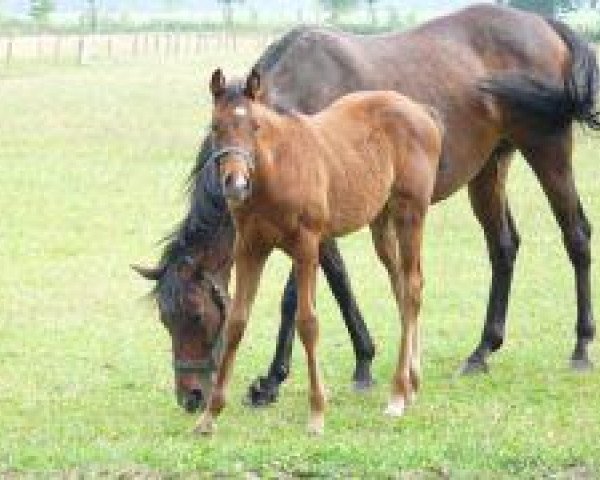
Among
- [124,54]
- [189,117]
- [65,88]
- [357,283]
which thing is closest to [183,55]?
[124,54]

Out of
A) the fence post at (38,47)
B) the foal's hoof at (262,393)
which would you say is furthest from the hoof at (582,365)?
the fence post at (38,47)

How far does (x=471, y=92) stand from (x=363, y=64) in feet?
3.15

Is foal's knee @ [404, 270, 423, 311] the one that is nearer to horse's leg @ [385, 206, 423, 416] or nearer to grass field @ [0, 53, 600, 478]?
horse's leg @ [385, 206, 423, 416]

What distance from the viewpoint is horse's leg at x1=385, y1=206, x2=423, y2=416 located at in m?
8.15

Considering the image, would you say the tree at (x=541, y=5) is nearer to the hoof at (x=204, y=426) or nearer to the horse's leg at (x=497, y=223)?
the horse's leg at (x=497, y=223)

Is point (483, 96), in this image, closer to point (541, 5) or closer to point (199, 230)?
point (199, 230)

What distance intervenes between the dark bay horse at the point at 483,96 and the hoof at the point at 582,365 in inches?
0.5

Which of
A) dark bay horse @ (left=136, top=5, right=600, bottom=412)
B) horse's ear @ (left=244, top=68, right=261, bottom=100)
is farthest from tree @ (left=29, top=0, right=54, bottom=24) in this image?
horse's ear @ (left=244, top=68, right=261, bottom=100)

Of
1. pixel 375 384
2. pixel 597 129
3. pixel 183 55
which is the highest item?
pixel 597 129

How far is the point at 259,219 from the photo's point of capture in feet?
23.6

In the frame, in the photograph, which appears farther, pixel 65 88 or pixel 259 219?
pixel 65 88

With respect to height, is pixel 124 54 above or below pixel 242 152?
below

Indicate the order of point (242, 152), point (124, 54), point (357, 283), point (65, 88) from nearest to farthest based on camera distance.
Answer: point (242, 152) < point (357, 283) < point (65, 88) < point (124, 54)

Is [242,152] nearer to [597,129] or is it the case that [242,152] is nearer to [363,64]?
[363,64]
